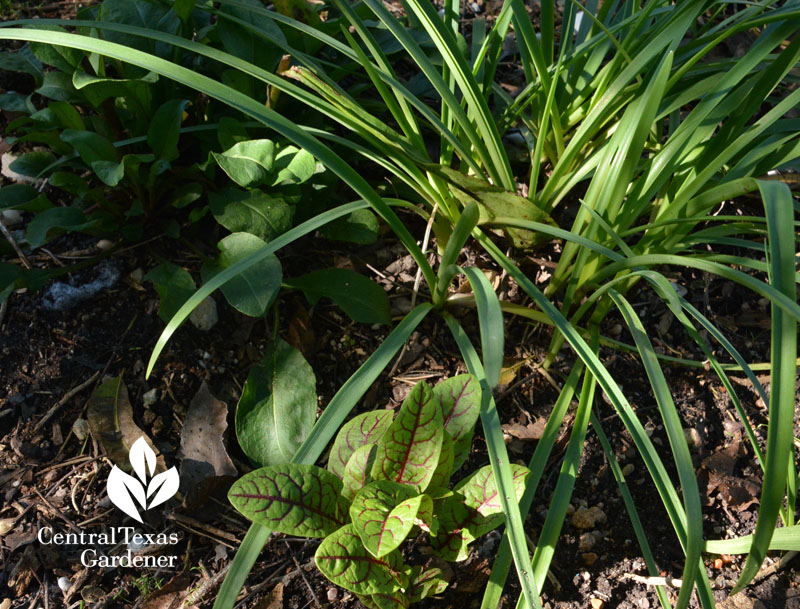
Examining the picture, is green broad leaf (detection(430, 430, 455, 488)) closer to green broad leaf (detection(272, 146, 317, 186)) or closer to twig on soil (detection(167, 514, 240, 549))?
twig on soil (detection(167, 514, 240, 549))

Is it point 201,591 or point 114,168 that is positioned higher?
point 114,168

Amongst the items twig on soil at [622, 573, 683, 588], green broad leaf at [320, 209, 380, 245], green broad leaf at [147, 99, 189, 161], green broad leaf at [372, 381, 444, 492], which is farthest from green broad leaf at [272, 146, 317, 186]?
twig on soil at [622, 573, 683, 588]

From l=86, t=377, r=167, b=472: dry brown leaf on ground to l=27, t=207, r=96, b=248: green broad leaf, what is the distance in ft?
1.08

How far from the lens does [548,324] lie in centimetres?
143

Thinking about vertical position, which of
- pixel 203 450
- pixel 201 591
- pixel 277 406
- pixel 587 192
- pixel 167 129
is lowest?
pixel 201 591

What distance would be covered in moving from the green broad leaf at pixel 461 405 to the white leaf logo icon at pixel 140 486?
0.54 m

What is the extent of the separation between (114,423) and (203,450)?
0.60ft

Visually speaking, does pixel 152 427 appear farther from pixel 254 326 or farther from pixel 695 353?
pixel 695 353

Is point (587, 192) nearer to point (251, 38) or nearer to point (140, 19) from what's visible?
point (251, 38)

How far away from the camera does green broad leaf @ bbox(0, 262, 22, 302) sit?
131 cm

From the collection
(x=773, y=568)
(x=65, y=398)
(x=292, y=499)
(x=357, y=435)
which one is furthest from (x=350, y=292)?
(x=773, y=568)

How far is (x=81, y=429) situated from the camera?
1.27 metres

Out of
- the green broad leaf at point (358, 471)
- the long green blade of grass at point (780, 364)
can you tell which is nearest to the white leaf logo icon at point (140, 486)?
the green broad leaf at point (358, 471)

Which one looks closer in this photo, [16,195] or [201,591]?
[201,591]
